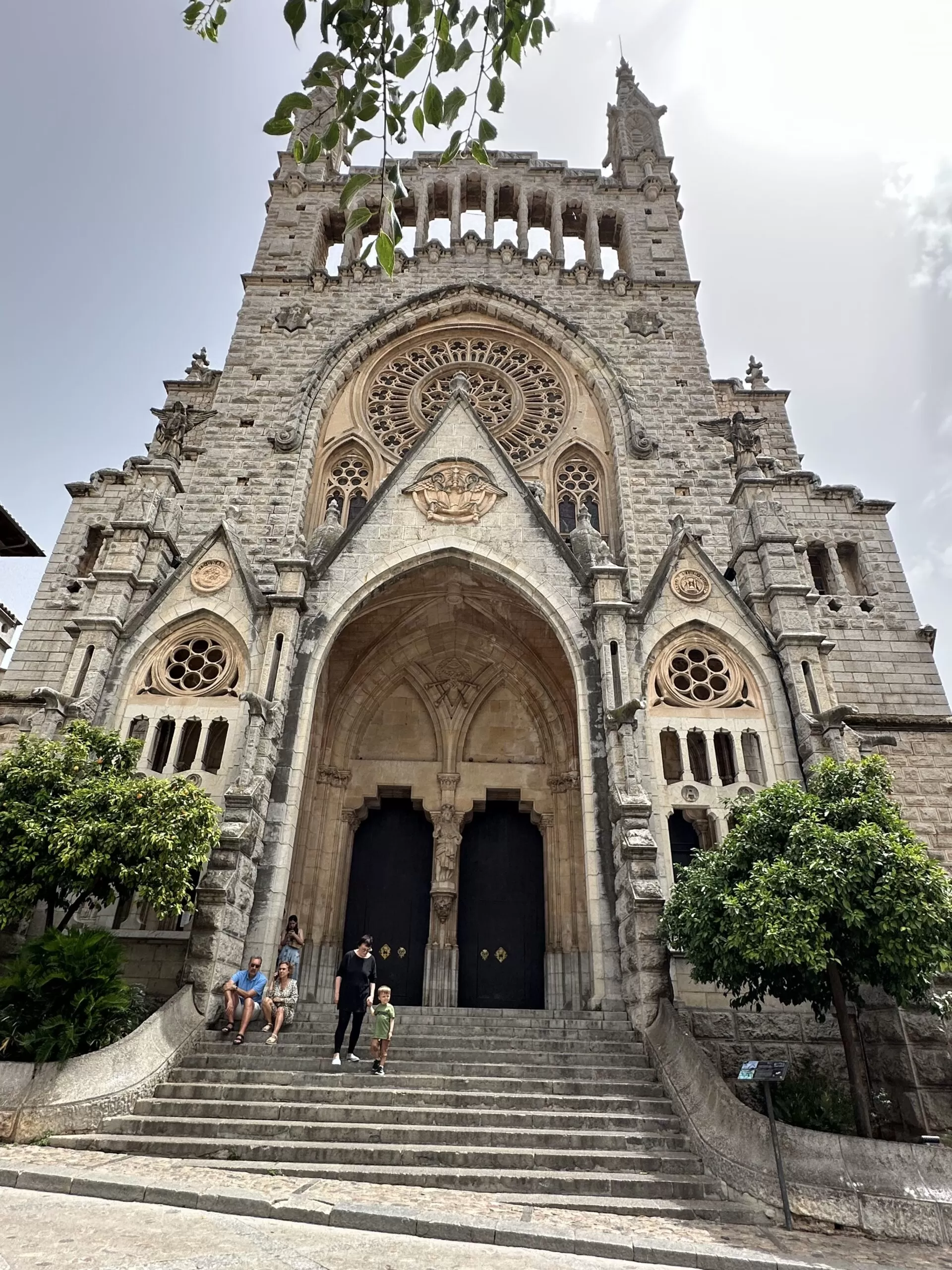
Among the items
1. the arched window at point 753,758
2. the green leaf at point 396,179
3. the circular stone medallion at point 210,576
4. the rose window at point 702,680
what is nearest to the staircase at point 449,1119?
the arched window at point 753,758

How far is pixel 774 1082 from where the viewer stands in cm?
649

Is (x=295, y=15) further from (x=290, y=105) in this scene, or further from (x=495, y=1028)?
(x=495, y=1028)

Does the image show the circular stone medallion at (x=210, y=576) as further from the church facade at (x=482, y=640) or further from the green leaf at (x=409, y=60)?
the green leaf at (x=409, y=60)

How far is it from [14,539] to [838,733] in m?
13.0

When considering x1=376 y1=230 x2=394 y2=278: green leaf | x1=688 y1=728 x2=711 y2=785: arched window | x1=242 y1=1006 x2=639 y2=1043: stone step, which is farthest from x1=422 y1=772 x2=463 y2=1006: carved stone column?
x1=376 y1=230 x2=394 y2=278: green leaf

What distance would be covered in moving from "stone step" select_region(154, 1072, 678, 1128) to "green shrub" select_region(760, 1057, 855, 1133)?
4.24ft

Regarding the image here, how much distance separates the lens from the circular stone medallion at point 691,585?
1355 centimetres

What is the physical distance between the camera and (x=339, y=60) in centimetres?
373

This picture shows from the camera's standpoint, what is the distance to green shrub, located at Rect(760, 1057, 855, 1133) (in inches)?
304

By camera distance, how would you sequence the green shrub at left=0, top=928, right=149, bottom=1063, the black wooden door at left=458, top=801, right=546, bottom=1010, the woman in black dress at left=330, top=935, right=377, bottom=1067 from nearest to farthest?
1. the green shrub at left=0, top=928, right=149, bottom=1063
2. the woman in black dress at left=330, top=935, right=377, bottom=1067
3. the black wooden door at left=458, top=801, right=546, bottom=1010

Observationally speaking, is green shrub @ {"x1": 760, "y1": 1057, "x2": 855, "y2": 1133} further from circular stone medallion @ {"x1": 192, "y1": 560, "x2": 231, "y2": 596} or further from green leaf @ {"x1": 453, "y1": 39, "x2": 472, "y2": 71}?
circular stone medallion @ {"x1": 192, "y1": 560, "x2": 231, "y2": 596}

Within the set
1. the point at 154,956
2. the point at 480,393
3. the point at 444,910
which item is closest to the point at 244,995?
the point at 154,956

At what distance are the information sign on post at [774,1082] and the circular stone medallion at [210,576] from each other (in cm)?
1120

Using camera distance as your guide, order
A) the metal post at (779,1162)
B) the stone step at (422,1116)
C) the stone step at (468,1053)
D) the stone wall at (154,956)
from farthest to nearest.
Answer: the stone wall at (154,956) < the stone step at (468,1053) < the stone step at (422,1116) < the metal post at (779,1162)
